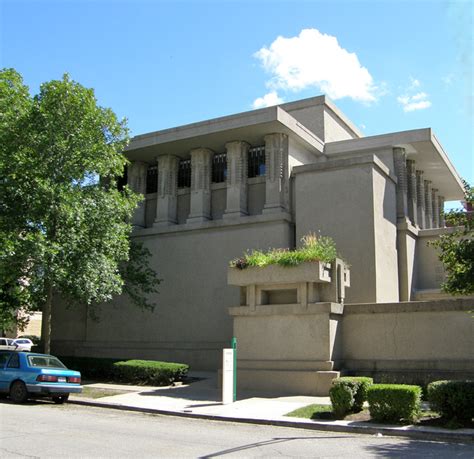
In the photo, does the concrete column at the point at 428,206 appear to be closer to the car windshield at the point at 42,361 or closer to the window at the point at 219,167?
the window at the point at 219,167

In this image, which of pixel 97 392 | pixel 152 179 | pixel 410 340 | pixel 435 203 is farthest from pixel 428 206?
pixel 97 392

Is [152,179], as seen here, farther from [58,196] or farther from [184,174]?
[58,196]

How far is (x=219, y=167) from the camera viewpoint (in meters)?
27.5

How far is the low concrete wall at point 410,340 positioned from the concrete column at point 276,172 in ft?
24.7

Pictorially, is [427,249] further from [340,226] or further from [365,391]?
[365,391]

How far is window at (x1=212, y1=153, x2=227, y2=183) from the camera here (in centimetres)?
2734

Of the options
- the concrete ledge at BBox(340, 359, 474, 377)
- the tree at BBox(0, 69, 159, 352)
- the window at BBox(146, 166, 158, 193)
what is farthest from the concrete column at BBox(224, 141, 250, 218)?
the concrete ledge at BBox(340, 359, 474, 377)

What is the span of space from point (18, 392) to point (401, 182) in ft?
60.4

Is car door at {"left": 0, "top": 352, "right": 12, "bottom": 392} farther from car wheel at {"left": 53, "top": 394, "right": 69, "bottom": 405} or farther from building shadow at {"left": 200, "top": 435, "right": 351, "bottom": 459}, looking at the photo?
building shadow at {"left": 200, "top": 435, "right": 351, "bottom": 459}

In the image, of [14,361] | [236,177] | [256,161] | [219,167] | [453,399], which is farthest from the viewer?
[219,167]

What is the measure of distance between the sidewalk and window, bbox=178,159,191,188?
1092 centimetres

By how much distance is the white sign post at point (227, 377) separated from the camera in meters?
15.8

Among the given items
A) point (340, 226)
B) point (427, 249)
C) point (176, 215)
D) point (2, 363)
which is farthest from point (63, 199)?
point (427, 249)

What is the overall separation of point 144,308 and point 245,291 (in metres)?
8.85
